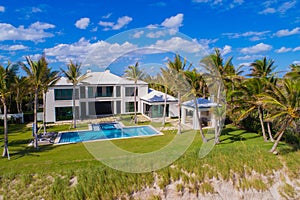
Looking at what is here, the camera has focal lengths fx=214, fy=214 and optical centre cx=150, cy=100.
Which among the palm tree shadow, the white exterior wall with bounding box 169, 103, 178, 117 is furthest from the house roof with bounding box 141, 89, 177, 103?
the palm tree shadow

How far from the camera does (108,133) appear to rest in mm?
15430

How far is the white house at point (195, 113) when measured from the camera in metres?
14.4

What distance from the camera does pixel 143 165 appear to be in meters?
9.02

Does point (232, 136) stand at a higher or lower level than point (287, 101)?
lower

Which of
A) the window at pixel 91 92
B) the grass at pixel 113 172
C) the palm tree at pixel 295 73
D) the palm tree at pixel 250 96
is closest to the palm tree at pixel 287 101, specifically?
the palm tree at pixel 250 96

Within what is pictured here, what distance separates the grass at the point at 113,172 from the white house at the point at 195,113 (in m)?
3.01

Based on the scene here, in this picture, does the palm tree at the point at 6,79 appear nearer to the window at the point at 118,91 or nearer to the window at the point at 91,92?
the window at the point at 91,92

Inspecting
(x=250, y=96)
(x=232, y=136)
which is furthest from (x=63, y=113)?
(x=250, y=96)

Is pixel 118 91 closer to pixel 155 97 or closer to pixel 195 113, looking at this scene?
pixel 155 97

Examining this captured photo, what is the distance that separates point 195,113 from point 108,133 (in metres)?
6.64

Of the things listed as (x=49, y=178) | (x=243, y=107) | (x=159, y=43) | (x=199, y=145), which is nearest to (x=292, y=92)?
(x=243, y=107)

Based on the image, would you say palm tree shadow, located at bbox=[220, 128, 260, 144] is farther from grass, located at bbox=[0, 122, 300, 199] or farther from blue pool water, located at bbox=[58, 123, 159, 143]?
blue pool water, located at bbox=[58, 123, 159, 143]

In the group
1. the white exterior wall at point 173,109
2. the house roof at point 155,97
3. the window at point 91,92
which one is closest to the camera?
the window at point 91,92

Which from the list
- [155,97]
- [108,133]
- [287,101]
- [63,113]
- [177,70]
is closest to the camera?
[287,101]
